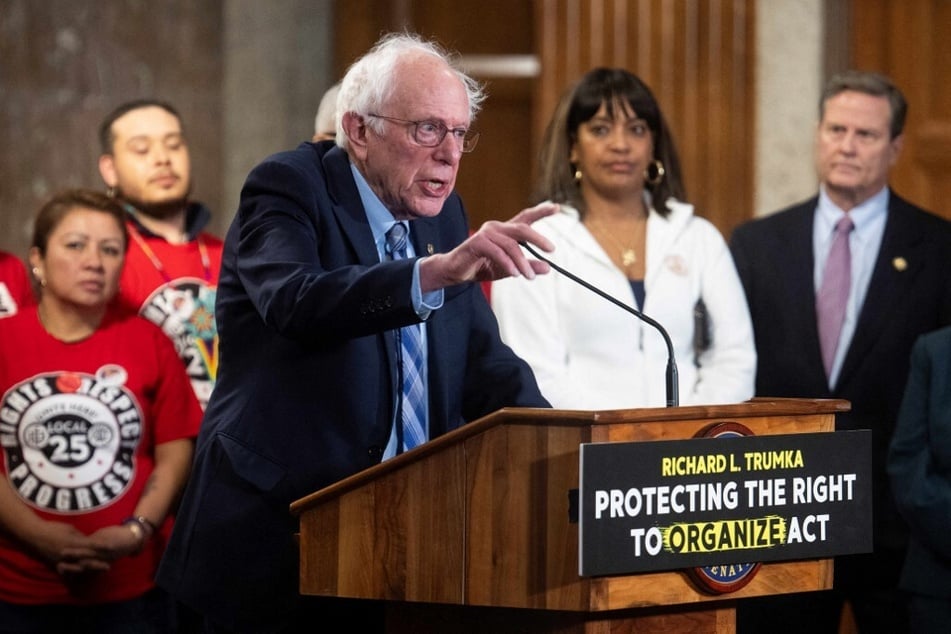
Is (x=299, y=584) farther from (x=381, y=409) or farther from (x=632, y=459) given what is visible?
(x=632, y=459)

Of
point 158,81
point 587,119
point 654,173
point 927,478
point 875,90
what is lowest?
point 927,478

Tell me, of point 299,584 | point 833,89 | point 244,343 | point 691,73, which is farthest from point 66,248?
point 691,73

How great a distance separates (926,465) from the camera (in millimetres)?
3455

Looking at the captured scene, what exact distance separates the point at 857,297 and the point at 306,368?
2.05 metres

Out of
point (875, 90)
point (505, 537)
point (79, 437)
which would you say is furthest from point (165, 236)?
point (505, 537)

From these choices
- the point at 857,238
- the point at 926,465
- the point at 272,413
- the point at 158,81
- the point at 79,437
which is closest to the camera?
the point at 272,413

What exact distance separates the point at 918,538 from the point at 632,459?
68.2 inches

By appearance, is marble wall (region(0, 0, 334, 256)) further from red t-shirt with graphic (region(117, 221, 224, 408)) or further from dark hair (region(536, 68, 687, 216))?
dark hair (region(536, 68, 687, 216))

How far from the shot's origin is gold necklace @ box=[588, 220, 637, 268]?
369 cm

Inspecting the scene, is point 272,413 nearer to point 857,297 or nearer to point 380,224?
point 380,224

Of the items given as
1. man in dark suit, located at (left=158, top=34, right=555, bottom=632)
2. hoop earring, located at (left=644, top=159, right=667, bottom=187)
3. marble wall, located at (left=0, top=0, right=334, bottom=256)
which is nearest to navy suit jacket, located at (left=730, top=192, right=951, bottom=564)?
hoop earring, located at (left=644, top=159, right=667, bottom=187)

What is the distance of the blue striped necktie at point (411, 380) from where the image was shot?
2498 millimetres

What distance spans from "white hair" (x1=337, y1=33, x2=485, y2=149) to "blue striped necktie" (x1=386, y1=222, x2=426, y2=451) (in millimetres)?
205

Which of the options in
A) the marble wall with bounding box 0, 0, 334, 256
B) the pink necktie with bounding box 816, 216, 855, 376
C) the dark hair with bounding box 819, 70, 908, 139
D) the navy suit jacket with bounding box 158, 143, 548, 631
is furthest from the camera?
the marble wall with bounding box 0, 0, 334, 256
